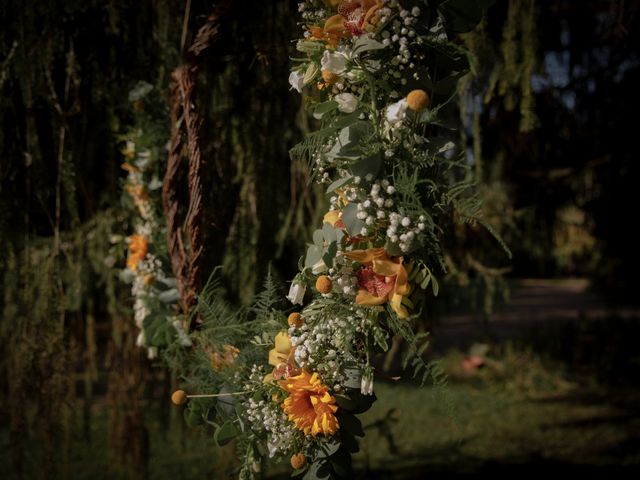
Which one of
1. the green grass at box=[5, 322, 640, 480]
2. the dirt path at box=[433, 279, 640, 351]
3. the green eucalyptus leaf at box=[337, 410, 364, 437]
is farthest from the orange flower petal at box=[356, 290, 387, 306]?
the dirt path at box=[433, 279, 640, 351]

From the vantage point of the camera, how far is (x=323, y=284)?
3.14ft

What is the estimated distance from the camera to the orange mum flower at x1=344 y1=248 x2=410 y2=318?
913 millimetres

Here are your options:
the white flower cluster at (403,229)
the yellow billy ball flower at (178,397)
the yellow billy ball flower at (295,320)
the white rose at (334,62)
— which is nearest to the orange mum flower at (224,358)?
the yellow billy ball flower at (178,397)

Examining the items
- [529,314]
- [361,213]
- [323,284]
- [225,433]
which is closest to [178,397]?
[225,433]

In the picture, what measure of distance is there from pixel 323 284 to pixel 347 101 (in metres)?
0.30

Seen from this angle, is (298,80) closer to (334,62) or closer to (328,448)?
(334,62)

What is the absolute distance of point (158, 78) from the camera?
5.75 ft

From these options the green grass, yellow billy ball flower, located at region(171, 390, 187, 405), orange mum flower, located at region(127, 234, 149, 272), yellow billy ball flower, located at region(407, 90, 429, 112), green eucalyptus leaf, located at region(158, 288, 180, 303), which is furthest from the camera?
the green grass

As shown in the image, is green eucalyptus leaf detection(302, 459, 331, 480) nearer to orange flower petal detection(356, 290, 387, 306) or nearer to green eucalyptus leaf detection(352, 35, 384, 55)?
orange flower petal detection(356, 290, 387, 306)

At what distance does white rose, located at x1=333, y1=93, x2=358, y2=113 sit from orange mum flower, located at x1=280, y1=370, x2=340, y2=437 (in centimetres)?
44

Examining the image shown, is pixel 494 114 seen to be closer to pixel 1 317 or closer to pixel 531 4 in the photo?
pixel 531 4

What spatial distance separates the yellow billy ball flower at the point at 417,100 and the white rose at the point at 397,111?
0.01m

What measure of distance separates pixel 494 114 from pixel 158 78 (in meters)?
1.73

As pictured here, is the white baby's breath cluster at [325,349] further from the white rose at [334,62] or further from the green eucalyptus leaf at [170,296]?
the green eucalyptus leaf at [170,296]
